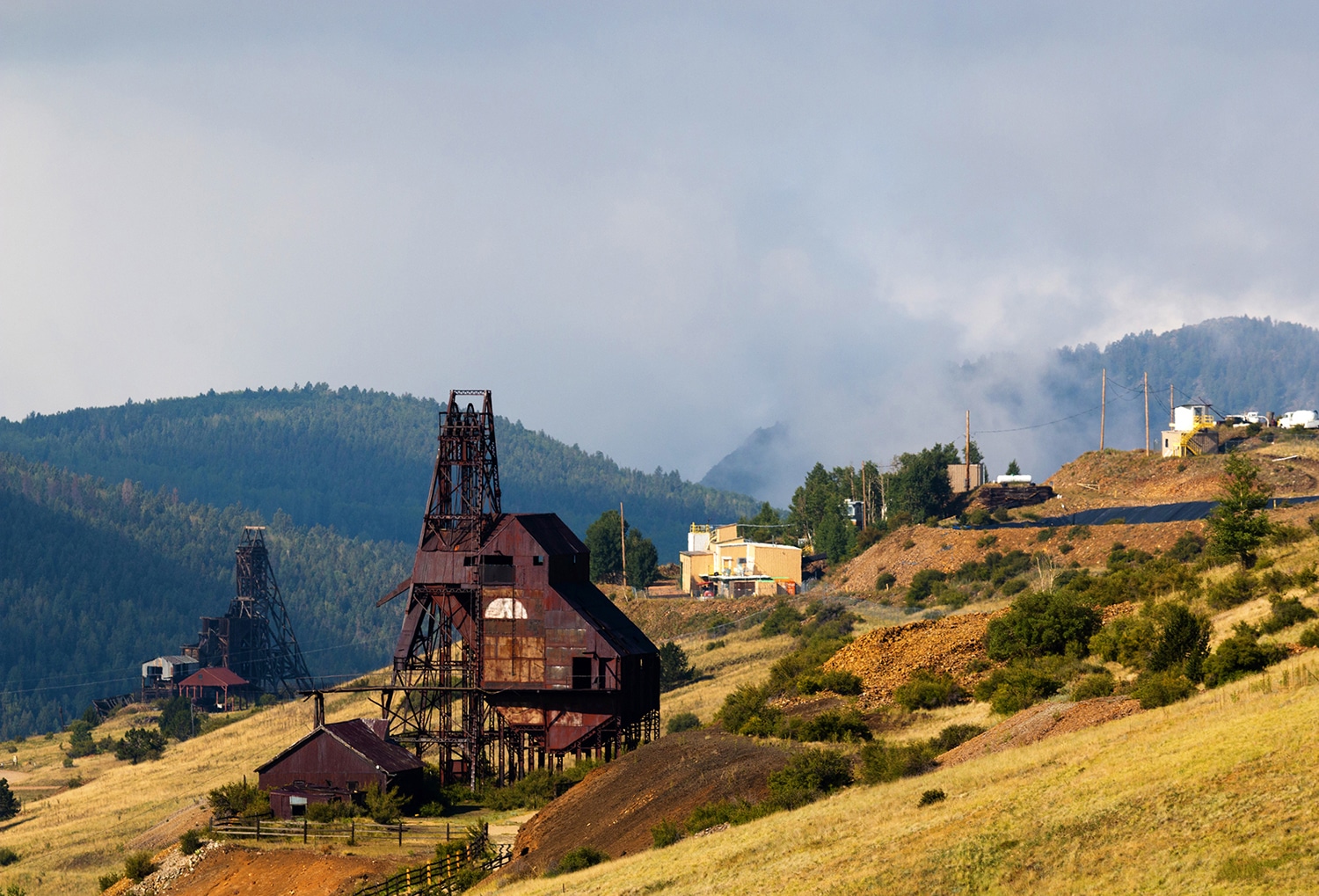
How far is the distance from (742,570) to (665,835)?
7777cm

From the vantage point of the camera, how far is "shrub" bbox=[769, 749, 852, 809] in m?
34.3

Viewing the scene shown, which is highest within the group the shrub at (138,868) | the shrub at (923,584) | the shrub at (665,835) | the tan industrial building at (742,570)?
the tan industrial building at (742,570)

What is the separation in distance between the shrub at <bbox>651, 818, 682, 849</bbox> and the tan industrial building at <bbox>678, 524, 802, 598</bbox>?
70.8 meters

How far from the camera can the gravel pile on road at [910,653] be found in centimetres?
4975

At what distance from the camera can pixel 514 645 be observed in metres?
51.0

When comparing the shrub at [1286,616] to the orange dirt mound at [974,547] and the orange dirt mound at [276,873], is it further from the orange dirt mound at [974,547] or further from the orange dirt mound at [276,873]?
the orange dirt mound at [974,547]

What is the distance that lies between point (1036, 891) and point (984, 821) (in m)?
3.66

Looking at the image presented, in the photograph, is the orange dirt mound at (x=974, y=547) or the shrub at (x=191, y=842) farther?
the orange dirt mound at (x=974, y=547)

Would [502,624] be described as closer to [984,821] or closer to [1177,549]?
[984,821]


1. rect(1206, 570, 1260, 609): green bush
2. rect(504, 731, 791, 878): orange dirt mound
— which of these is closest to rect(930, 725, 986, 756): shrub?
rect(504, 731, 791, 878): orange dirt mound

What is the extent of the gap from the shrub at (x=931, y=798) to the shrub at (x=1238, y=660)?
32.9ft

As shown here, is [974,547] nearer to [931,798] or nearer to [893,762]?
[893,762]

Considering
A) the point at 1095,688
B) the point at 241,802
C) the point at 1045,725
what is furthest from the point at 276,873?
the point at 1095,688

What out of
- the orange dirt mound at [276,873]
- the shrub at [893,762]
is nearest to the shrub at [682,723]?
the orange dirt mound at [276,873]
